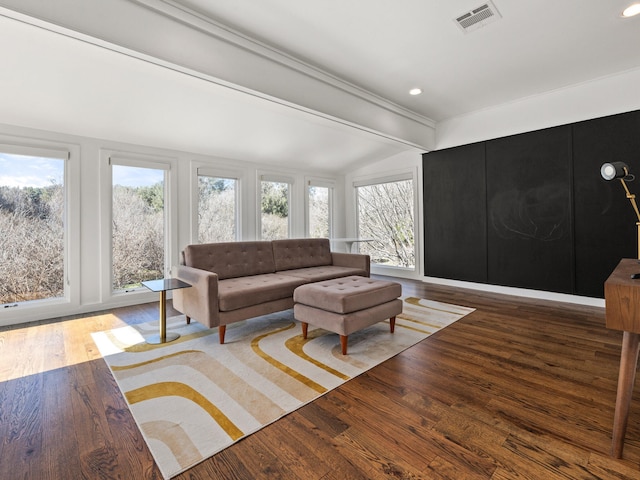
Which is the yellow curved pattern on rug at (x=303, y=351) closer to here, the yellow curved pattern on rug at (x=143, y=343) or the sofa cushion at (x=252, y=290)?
the sofa cushion at (x=252, y=290)

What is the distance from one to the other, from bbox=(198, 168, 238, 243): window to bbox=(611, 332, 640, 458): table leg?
182 inches

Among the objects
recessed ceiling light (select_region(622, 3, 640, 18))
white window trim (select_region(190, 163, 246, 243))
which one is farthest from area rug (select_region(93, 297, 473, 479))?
recessed ceiling light (select_region(622, 3, 640, 18))

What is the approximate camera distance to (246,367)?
2.24 meters

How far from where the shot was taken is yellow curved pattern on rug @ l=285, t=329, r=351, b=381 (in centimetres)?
215

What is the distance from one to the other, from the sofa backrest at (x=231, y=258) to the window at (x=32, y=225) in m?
1.68

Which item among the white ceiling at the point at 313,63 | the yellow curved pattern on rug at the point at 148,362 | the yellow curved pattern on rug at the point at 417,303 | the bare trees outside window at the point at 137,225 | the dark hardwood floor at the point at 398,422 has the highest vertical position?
the white ceiling at the point at 313,63

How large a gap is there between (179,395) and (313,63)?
3092mm

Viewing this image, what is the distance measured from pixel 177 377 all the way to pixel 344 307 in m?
1.27

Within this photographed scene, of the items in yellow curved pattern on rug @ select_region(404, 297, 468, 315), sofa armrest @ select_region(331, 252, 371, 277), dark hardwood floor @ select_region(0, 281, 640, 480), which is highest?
sofa armrest @ select_region(331, 252, 371, 277)

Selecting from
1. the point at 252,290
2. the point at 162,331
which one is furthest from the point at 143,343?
the point at 252,290

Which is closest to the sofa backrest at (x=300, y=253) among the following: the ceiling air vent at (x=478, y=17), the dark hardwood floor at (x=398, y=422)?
the dark hardwood floor at (x=398, y=422)

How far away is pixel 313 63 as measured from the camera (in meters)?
3.12

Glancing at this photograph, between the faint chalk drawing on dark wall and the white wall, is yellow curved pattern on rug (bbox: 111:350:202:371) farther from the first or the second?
the faint chalk drawing on dark wall

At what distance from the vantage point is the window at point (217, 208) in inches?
187
